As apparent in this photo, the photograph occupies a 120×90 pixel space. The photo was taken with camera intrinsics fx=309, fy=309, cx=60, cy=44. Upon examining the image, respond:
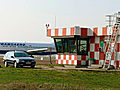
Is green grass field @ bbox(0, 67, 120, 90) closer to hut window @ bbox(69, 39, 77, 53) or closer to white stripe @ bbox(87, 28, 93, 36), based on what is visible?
white stripe @ bbox(87, 28, 93, 36)

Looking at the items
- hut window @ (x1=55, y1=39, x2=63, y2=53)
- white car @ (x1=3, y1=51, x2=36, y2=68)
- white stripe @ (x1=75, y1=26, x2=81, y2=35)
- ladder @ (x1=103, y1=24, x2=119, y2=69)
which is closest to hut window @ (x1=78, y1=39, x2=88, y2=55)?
white stripe @ (x1=75, y1=26, x2=81, y2=35)

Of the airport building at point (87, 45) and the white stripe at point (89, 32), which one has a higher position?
the white stripe at point (89, 32)

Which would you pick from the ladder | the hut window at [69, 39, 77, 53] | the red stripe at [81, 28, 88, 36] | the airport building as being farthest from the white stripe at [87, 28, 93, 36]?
the ladder

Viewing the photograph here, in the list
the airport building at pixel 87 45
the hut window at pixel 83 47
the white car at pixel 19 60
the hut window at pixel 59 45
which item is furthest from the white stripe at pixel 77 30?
the white car at pixel 19 60

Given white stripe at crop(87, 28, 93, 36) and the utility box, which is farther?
white stripe at crop(87, 28, 93, 36)

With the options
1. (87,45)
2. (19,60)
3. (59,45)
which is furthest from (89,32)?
(19,60)

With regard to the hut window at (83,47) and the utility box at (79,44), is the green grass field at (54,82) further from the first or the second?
the hut window at (83,47)

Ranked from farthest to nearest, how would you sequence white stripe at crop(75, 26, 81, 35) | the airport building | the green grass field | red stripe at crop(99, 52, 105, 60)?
white stripe at crop(75, 26, 81, 35)
red stripe at crop(99, 52, 105, 60)
the airport building
the green grass field

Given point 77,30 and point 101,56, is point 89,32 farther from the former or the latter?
point 101,56

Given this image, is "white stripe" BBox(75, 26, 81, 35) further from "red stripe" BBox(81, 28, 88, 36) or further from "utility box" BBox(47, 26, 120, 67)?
"red stripe" BBox(81, 28, 88, 36)

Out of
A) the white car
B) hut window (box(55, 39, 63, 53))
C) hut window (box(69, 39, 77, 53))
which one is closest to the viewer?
the white car

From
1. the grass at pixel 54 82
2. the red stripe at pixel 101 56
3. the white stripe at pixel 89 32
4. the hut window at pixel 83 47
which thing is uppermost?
the white stripe at pixel 89 32

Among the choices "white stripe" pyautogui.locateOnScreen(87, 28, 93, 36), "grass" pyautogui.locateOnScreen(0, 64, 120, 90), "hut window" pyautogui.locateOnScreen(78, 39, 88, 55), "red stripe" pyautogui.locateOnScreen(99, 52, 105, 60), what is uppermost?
"white stripe" pyautogui.locateOnScreen(87, 28, 93, 36)

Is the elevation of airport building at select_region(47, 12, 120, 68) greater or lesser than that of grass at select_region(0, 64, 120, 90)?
greater
